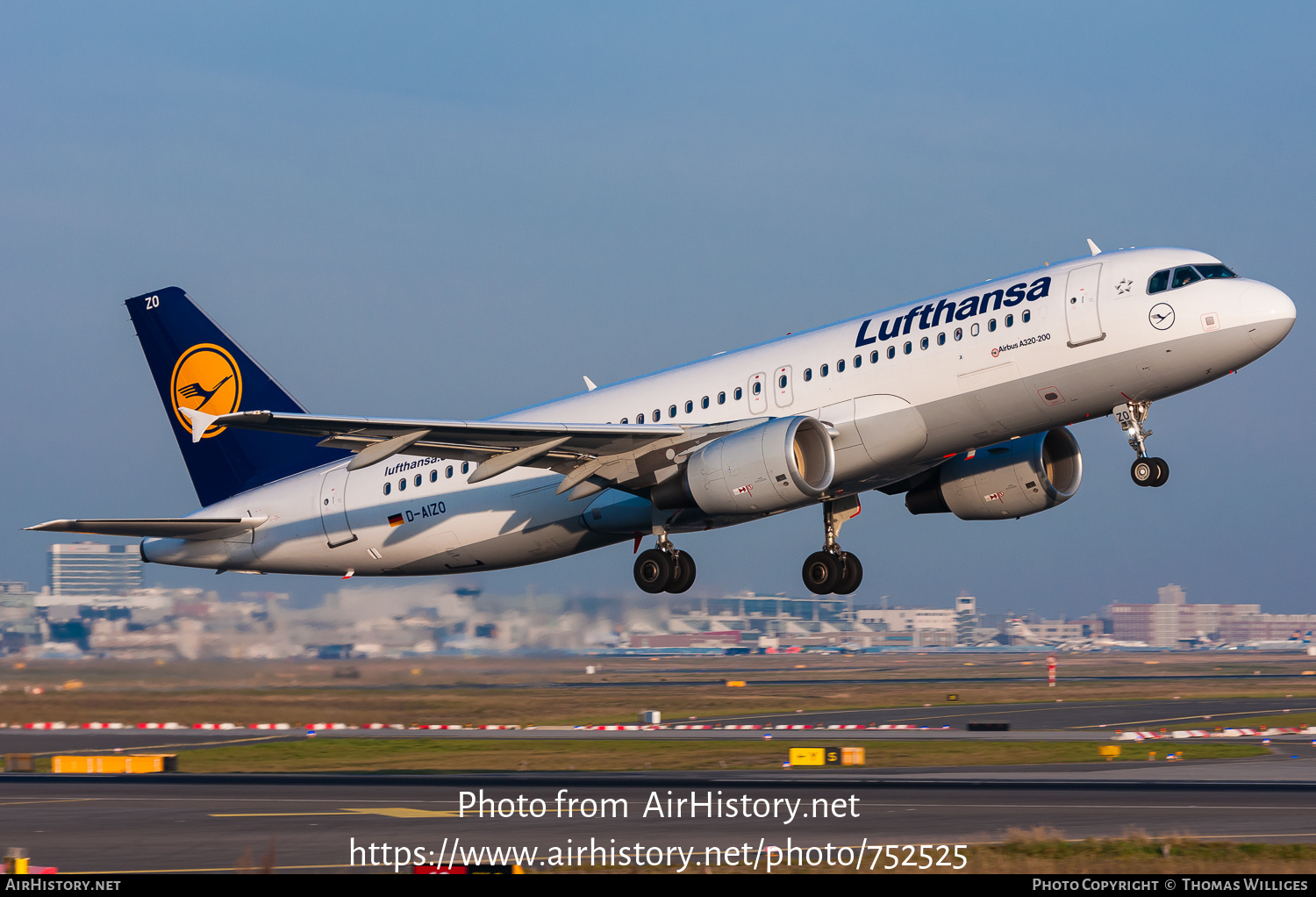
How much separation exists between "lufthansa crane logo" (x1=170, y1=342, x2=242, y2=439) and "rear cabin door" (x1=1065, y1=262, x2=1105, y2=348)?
23.4 meters

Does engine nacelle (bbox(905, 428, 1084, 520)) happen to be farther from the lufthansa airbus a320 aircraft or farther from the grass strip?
the grass strip

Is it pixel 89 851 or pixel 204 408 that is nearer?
pixel 89 851

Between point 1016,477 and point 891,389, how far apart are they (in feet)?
21.1

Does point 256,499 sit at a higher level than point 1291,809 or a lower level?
higher

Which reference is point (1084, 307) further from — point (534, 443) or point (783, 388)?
point (534, 443)

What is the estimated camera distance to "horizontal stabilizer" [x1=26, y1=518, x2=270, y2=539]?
119ft

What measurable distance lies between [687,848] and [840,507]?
16186 millimetres

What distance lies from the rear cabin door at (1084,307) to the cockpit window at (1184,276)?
1.43 m

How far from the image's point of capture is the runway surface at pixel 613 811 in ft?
71.0

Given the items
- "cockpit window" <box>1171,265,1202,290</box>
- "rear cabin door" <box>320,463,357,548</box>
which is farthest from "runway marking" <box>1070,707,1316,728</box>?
"rear cabin door" <box>320,463,357,548</box>

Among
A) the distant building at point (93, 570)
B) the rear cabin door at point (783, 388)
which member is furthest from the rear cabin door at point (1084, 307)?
the distant building at point (93, 570)

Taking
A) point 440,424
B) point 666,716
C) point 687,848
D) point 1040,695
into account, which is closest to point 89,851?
point 687,848

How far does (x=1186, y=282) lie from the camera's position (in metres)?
27.4
